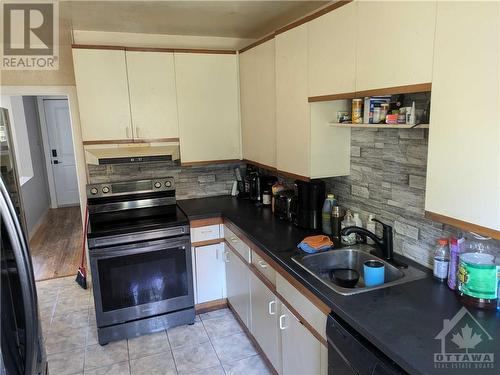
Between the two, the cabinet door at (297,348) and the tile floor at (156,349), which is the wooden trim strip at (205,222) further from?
the cabinet door at (297,348)

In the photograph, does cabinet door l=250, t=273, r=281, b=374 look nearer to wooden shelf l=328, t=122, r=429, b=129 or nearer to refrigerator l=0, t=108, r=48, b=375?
wooden shelf l=328, t=122, r=429, b=129

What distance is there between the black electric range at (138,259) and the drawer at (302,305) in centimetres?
104

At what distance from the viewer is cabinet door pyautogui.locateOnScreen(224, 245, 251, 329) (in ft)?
8.40

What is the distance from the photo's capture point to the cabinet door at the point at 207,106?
9.68 feet

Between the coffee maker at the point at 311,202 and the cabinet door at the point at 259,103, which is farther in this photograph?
the cabinet door at the point at 259,103

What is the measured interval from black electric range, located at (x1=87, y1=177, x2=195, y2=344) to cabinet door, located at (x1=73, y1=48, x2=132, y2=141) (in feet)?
1.40

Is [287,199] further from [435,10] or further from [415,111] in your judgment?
[435,10]

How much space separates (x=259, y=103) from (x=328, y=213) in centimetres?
102

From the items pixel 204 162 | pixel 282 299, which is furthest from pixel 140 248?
pixel 282 299

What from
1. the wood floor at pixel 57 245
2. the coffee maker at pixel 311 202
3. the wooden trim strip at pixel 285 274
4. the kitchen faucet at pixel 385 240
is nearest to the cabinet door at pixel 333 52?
the coffee maker at pixel 311 202

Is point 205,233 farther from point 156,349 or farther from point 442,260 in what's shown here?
point 442,260

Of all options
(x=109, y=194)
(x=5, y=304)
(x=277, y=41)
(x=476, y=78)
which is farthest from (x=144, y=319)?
(x=476, y=78)

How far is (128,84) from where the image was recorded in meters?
2.79

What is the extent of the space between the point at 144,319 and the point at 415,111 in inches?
92.8
